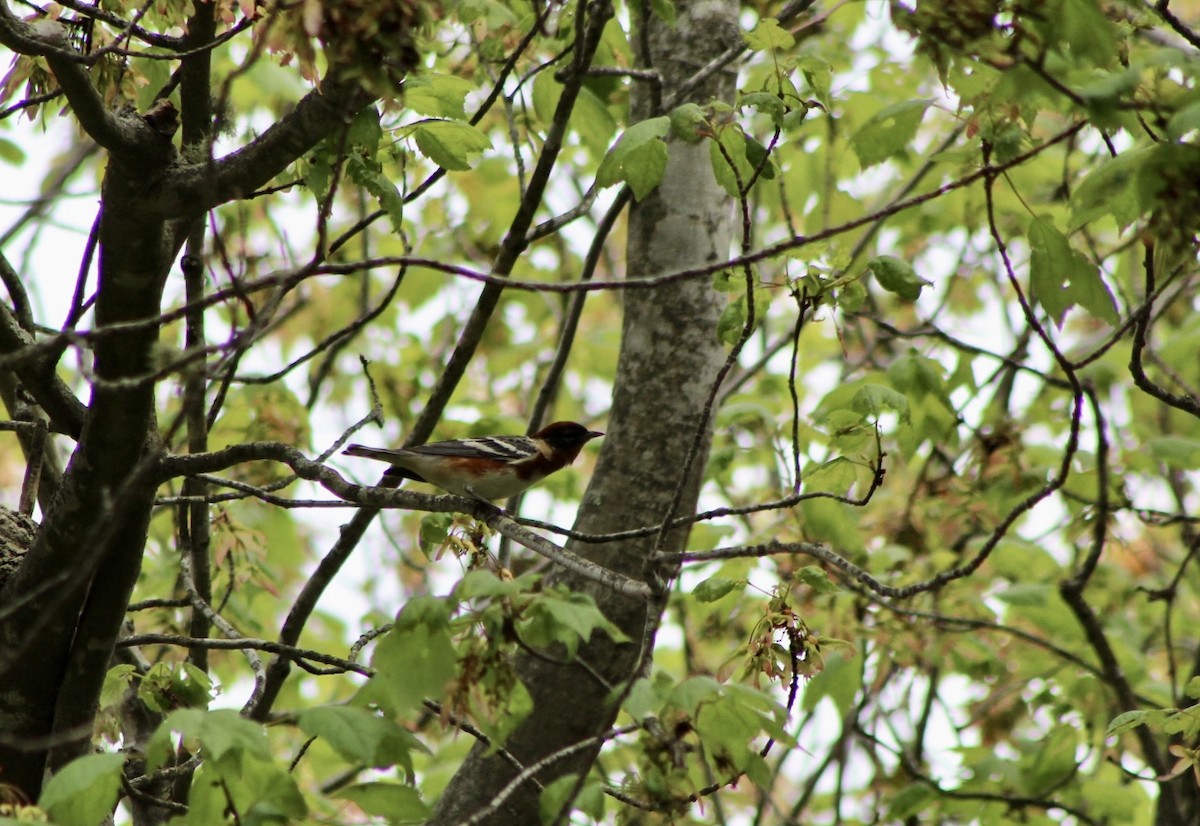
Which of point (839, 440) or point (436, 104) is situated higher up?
point (436, 104)

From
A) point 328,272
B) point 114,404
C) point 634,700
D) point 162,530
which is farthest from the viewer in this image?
point 162,530

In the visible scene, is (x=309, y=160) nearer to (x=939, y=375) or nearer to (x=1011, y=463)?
(x=939, y=375)

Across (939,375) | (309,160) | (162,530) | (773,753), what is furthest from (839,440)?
Answer: (773,753)

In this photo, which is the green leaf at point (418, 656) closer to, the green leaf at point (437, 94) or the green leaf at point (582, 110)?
the green leaf at point (437, 94)

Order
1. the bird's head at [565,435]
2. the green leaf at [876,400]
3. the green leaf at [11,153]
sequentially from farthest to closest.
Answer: the green leaf at [11,153]
the bird's head at [565,435]
the green leaf at [876,400]

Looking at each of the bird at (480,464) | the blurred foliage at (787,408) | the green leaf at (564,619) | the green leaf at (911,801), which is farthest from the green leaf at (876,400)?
the green leaf at (911,801)

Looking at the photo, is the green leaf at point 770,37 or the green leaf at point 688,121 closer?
the green leaf at point 688,121

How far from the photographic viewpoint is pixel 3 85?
4.14 metres

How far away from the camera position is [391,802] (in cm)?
304

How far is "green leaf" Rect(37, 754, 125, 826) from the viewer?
101 inches

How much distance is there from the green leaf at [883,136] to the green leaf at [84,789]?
366 cm

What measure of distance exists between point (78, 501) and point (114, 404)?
362 mm

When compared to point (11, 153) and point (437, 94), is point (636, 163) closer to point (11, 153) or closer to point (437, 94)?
point (437, 94)

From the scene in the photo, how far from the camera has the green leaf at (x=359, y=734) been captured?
9.08 feet
